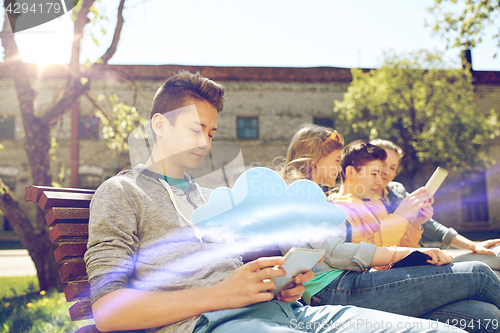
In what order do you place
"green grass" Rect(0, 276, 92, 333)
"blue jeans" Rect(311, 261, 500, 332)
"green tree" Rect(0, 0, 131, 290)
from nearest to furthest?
"blue jeans" Rect(311, 261, 500, 332), "green grass" Rect(0, 276, 92, 333), "green tree" Rect(0, 0, 131, 290)

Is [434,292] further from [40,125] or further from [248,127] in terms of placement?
[248,127]

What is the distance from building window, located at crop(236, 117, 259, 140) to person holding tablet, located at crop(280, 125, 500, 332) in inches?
529

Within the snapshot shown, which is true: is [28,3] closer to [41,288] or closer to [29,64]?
[41,288]

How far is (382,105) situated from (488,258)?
35.5 ft

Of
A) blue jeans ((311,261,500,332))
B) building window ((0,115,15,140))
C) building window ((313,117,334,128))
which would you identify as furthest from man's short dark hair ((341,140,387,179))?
building window ((0,115,15,140))

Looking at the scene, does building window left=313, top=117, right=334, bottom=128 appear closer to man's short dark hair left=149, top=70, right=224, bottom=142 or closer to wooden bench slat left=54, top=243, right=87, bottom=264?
man's short dark hair left=149, top=70, right=224, bottom=142

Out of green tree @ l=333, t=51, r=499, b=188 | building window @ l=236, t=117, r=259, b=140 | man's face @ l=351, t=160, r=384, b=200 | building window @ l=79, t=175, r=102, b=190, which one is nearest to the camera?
man's face @ l=351, t=160, r=384, b=200

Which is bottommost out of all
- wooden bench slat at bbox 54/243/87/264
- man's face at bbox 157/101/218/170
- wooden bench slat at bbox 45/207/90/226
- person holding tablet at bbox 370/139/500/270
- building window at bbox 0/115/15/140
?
Result: person holding tablet at bbox 370/139/500/270

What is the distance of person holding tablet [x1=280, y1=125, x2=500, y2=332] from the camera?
65.4 inches

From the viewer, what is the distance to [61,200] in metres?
1.55

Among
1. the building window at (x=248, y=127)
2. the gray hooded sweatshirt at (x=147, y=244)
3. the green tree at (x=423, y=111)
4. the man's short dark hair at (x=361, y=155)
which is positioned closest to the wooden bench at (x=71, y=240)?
the gray hooded sweatshirt at (x=147, y=244)

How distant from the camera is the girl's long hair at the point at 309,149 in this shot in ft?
7.59

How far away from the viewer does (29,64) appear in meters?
14.4

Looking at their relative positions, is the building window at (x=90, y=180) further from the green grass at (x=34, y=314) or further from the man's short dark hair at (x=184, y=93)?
the man's short dark hair at (x=184, y=93)
